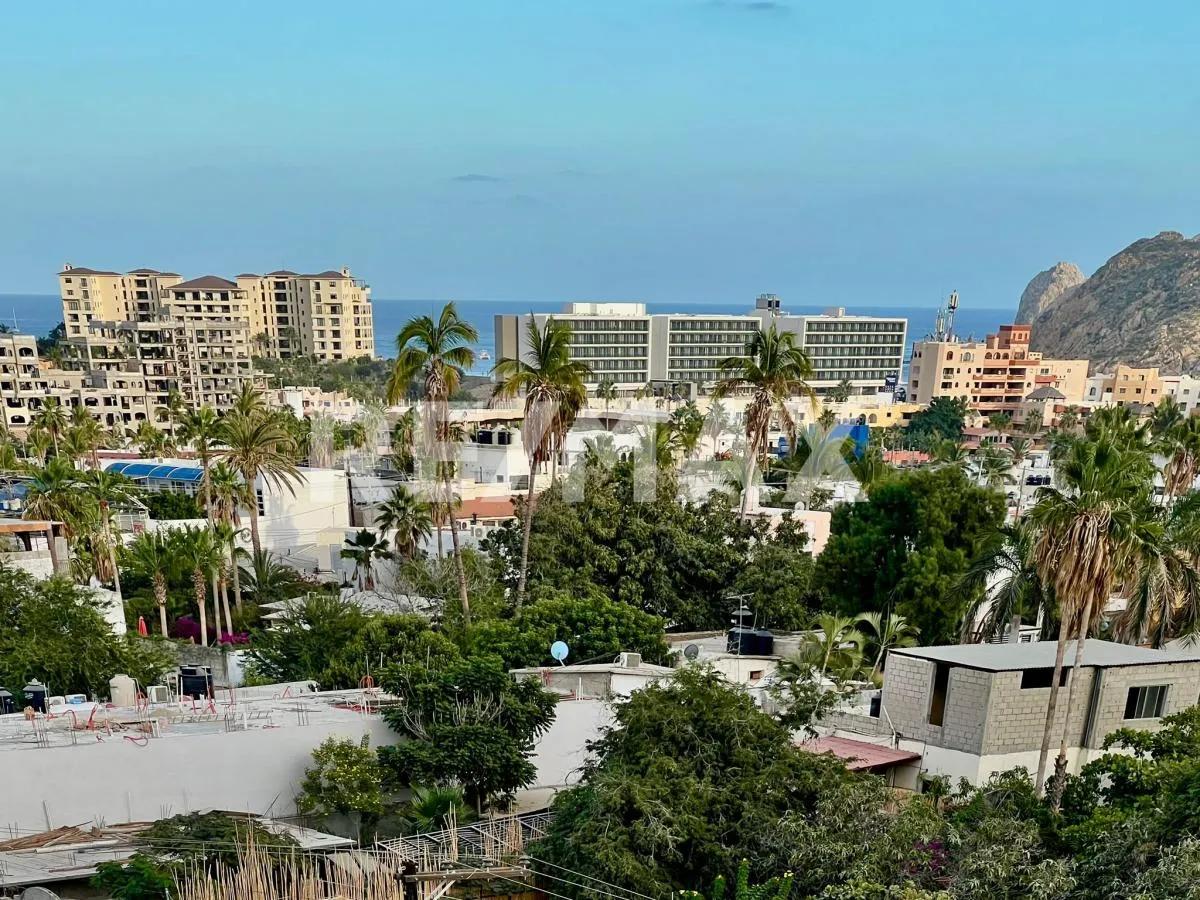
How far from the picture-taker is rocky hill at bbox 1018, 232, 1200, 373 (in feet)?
490

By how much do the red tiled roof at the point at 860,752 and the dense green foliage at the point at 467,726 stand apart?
4.39 metres

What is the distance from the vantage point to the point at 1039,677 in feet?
53.6

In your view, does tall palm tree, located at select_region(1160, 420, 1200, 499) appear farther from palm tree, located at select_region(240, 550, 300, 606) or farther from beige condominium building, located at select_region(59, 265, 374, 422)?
beige condominium building, located at select_region(59, 265, 374, 422)

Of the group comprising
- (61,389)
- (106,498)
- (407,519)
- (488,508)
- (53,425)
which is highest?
(106,498)

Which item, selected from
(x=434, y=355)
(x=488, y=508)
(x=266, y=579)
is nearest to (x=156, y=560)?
(x=266, y=579)

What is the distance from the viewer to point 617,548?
28.4 m

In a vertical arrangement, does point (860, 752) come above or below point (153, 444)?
above

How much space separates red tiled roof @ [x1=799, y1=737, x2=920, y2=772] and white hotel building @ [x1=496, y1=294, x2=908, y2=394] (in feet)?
371

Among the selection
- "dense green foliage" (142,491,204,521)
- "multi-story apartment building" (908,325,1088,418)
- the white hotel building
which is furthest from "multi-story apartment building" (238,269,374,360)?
"dense green foliage" (142,491,204,521)

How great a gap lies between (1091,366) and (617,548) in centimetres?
14890

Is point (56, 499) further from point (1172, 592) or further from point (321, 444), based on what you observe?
point (1172, 592)

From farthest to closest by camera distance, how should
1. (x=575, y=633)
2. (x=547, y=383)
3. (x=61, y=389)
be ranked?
(x=61, y=389)
(x=547, y=383)
(x=575, y=633)

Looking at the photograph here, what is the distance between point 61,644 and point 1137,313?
17519 centimetres

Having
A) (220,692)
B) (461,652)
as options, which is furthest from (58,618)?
(461,652)
